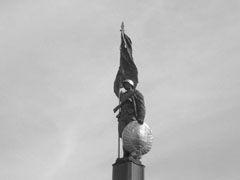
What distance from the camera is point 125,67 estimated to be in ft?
67.8

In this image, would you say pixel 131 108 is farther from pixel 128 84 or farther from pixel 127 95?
pixel 128 84

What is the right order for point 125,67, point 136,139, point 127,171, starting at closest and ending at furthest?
1. point 127,171
2. point 136,139
3. point 125,67

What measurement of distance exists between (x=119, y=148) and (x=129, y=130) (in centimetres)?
Answer: 103

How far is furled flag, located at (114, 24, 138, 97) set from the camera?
20.5 meters

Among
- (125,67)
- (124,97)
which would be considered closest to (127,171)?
(124,97)

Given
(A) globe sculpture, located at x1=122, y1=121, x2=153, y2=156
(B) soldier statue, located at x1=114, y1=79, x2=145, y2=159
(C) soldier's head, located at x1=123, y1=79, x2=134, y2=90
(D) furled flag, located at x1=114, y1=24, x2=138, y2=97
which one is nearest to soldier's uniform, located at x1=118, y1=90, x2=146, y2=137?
(B) soldier statue, located at x1=114, y1=79, x2=145, y2=159

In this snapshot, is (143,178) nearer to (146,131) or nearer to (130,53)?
(146,131)

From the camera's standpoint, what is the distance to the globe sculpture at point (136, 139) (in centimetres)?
1817

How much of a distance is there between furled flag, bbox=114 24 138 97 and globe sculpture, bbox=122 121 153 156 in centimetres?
244

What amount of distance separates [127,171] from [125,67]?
177 inches

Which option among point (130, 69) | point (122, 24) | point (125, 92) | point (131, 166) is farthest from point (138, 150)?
point (122, 24)

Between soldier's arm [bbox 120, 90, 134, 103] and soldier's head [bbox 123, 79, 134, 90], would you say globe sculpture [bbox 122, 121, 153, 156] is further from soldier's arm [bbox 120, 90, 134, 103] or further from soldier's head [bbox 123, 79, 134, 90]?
soldier's head [bbox 123, 79, 134, 90]

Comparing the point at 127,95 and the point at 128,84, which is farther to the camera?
the point at 128,84

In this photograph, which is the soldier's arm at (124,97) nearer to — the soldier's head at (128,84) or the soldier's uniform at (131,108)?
the soldier's uniform at (131,108)
